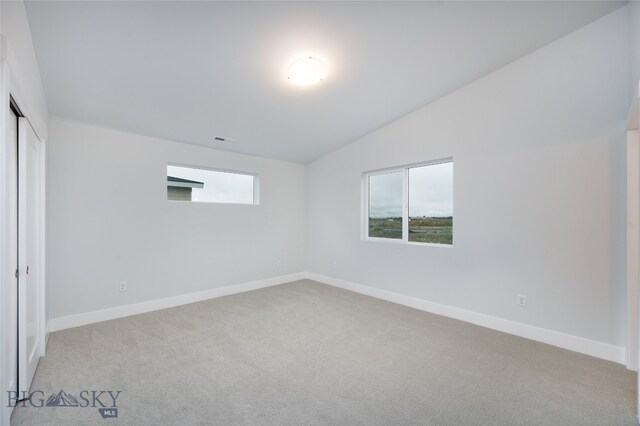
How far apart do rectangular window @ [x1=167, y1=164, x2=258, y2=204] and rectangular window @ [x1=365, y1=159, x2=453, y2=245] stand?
203 cm

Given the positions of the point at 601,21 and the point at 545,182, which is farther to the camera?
the point at 545,182

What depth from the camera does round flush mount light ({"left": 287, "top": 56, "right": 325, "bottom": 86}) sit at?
2.65 m

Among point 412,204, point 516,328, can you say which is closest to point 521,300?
point 516,328

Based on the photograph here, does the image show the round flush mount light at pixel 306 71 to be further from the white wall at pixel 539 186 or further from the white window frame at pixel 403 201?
the white window frame at pixel 403 201

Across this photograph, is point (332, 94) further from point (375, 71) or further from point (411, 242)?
point (411, 242)

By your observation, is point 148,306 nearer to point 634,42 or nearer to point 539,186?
point 539,186

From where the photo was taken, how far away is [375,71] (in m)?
2.96

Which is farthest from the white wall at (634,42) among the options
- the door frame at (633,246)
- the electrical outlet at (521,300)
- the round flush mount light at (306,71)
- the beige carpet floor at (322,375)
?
the round flush mount light at (306,71)

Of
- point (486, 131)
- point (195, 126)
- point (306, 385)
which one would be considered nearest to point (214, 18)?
point (195, 126)

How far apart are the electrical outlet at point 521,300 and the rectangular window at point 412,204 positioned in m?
0.92

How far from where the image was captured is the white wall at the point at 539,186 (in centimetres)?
259

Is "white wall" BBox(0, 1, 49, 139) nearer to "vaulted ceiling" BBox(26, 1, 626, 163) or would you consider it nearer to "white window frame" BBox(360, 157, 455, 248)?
"vaulted ceiling" BBox(26, 1, 626, 163)

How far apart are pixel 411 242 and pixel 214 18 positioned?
133 inches

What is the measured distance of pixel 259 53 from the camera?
2512mm
